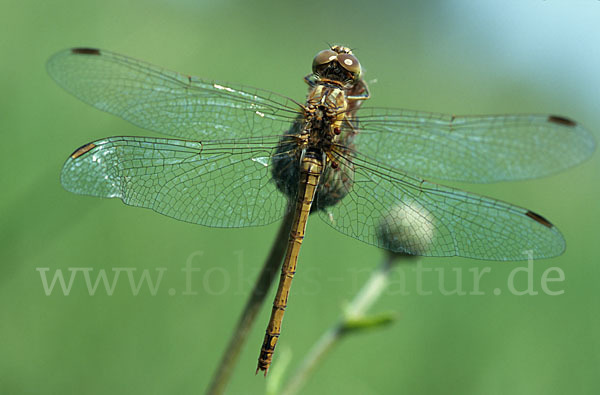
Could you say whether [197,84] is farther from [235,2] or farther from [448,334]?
[235,2]

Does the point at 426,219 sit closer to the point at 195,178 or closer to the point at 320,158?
the point at 320,158

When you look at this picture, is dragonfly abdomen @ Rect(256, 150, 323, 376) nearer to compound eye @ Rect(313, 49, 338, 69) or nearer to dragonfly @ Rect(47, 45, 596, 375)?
dragonfly @ Rect(47, 45, 596, 375)

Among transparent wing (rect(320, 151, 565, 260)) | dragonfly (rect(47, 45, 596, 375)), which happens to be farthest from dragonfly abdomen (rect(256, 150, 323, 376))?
transparent wing (rect(320, 151, 565, 260))

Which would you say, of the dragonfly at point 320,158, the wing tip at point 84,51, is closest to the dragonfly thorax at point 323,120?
the dragonfly at point 320,158

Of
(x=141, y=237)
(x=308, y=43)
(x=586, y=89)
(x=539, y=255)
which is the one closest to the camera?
(x=539, y=255)

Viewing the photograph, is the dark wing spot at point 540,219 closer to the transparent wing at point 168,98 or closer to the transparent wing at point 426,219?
the transparent wing at point 426,219

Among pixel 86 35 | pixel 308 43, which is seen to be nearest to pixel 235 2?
pixel 308 43

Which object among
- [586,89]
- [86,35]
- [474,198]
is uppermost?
[586,89]

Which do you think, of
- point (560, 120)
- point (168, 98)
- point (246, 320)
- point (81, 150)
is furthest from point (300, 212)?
point (560, 120)
